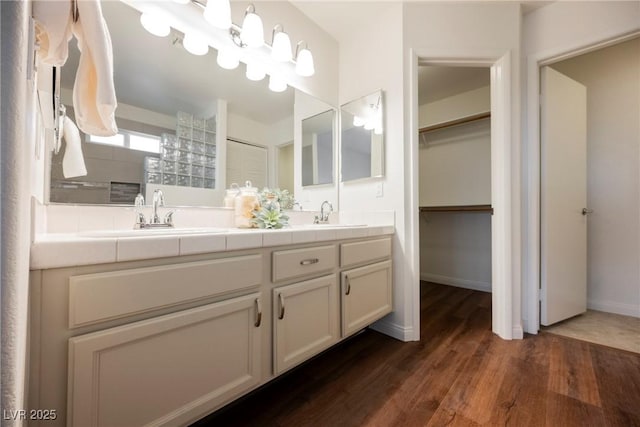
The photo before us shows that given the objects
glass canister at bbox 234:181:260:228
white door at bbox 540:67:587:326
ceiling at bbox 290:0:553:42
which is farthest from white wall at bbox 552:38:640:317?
glass canister at bbox 234:181:260:228

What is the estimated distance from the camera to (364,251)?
163 centimetres

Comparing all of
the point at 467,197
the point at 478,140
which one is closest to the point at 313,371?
the point at 467,197

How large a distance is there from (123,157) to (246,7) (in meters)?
1.19

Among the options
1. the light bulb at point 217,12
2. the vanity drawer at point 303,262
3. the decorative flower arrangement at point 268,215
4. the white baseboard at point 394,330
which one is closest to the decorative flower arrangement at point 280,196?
the decorative flower arrangement at point 268,215

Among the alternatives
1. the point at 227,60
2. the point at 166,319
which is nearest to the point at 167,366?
the point at 166,319

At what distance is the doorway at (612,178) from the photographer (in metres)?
2.26

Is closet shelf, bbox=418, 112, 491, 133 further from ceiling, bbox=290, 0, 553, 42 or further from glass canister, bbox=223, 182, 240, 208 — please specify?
glass canister, bbox=223, 182, 240, 208

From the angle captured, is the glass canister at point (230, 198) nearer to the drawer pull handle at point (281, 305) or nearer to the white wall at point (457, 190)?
the drawer pull handle at point (281, 305)

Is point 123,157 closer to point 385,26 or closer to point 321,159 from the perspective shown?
point 321,159

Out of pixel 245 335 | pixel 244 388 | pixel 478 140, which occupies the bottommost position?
pixel 244 388

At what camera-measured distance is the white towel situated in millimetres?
662

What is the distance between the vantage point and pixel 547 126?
6.49ft

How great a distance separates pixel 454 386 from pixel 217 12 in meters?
2.26

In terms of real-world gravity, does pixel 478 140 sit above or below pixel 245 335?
above
